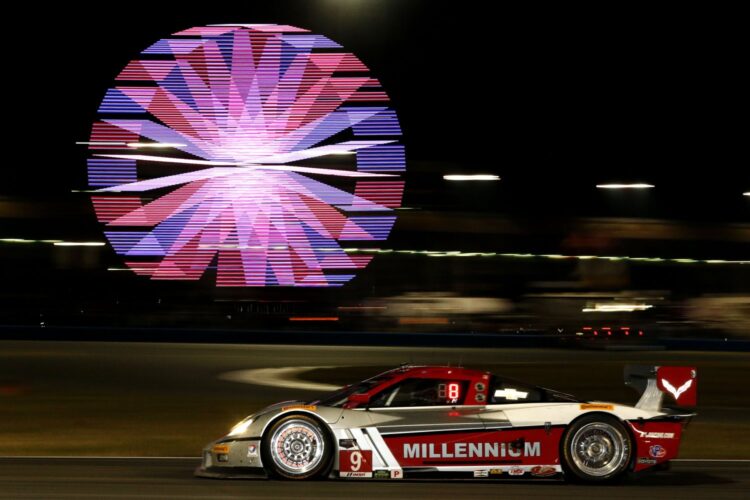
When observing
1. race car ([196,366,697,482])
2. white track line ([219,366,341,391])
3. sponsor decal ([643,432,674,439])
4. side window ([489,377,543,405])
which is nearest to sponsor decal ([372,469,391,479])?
race car ([196,366,697,482])

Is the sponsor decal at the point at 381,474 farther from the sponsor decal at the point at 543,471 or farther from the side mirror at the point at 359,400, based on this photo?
the sponsor decal at the point at 543,471

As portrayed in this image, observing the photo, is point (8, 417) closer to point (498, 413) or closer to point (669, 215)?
point (498, 413)

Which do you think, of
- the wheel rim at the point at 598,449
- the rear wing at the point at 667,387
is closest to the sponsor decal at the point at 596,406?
the wheel rim at the point at 598,449

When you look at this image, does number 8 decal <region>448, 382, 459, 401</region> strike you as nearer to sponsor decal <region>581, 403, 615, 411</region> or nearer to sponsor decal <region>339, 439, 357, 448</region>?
sponsor decal <region>339, 439, 357, 448</region>

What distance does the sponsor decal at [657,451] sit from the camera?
7.65 m

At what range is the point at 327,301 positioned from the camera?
33656mm

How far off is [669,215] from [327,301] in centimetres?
1623

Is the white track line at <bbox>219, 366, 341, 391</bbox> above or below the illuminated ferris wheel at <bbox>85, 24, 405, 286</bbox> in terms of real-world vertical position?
below

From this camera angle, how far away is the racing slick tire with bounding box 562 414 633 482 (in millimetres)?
7617

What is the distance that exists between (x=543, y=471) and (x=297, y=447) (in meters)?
1.81

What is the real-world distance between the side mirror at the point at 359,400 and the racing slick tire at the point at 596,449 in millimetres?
1486

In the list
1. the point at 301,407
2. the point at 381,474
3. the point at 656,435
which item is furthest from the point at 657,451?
the point at 301,407

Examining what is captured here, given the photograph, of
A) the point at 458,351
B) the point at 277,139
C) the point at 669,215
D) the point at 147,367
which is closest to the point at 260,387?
the point at 147,367

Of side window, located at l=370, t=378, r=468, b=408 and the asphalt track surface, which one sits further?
side window, located at l=370, t=378, r=468, b=408
